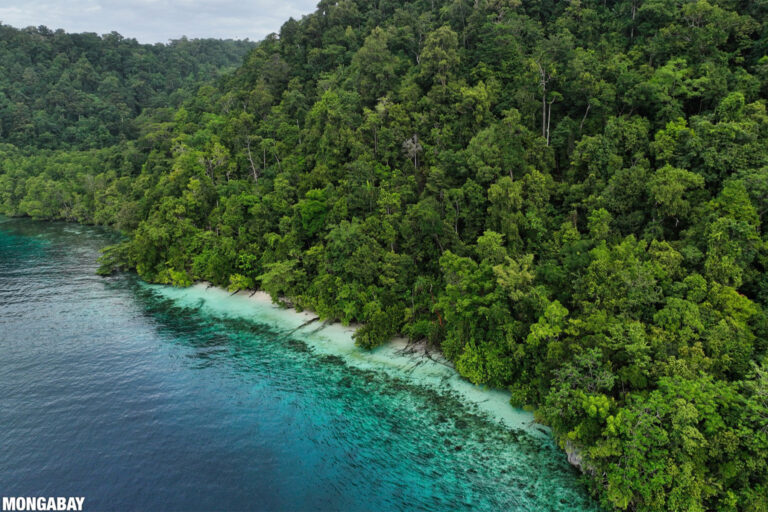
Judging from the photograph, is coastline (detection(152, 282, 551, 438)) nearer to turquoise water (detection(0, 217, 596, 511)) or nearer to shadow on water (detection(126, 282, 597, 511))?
turquoise water (detection(0, 217, 596, 511))

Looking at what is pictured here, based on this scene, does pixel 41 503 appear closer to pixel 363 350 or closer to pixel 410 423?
pixel 410 423

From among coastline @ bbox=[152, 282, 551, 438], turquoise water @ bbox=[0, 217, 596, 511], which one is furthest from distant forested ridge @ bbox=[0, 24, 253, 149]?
turquoise water @ bbox=[0, 217, 596, 511]

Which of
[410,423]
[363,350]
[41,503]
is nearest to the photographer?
A: [41,503]

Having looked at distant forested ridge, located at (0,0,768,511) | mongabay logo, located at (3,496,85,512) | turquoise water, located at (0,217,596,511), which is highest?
distant forested ridge, located at (0,0,768,511)

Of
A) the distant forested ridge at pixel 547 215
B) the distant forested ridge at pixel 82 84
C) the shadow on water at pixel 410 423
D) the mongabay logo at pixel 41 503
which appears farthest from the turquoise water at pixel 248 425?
the distant forested ridge at pixel 82 84

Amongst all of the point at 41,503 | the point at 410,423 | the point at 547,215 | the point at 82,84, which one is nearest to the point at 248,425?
the point at 410,423

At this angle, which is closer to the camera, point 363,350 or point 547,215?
point 363,350
